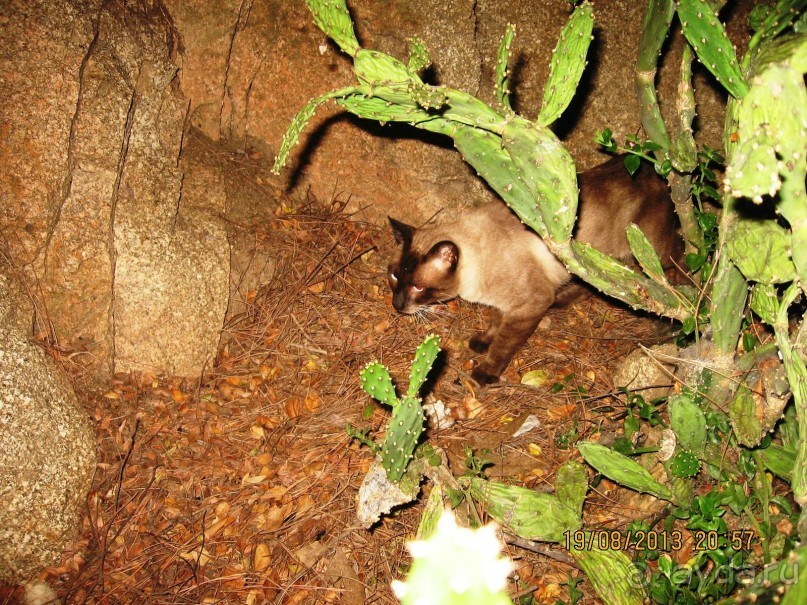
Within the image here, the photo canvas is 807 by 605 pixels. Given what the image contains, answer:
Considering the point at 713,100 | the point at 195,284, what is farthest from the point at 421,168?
the point at 713,100

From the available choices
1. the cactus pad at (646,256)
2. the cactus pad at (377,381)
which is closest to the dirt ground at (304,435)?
the cactus pad at (646,256)

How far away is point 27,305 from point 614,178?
141 inches

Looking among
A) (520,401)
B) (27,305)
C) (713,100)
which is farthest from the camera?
(713,100)

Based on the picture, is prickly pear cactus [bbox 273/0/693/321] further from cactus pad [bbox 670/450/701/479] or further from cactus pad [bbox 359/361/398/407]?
cactus pad [bbox 670/450/701/479]

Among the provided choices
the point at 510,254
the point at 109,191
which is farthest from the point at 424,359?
the point at 109,191

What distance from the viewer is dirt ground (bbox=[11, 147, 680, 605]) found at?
8.72 ft

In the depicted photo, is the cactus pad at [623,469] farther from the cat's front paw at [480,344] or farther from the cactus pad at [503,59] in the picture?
the cat's front paw at [480,344]

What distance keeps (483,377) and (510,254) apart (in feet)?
2.85

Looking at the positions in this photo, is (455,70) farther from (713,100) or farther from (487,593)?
(487,593)

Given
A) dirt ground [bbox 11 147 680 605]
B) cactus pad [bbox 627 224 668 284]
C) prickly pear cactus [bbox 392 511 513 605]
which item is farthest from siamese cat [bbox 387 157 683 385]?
prickly pear cactus [bbox 392 511 513 605]

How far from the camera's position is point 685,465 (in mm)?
2273

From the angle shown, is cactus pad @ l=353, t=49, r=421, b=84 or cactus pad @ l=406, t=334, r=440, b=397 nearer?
cactus pad @ l=353, t=49, r=421, b=84

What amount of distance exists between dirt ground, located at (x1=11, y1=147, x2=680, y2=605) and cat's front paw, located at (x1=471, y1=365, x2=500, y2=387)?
0.23 ft

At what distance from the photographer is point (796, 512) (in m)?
2.29
